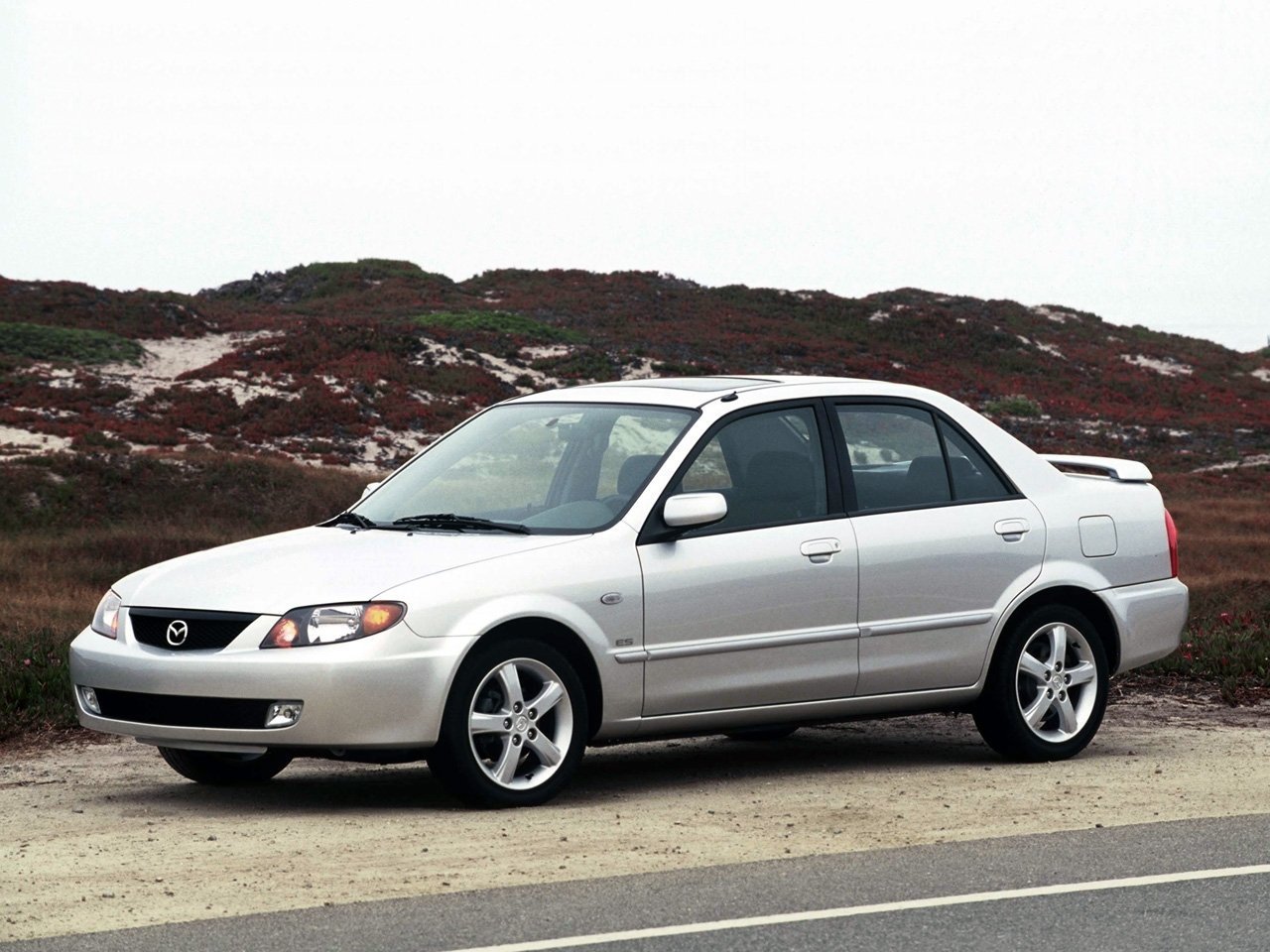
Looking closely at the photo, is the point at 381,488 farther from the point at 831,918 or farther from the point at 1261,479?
the point at 1261,479

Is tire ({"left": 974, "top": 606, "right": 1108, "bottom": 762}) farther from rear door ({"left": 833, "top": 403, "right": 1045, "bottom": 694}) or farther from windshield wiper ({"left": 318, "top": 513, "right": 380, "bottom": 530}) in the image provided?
windshield wiper ({"left": 318, "top": 513, "right": 380, "bottom": 530})

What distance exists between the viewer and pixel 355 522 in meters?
8.41

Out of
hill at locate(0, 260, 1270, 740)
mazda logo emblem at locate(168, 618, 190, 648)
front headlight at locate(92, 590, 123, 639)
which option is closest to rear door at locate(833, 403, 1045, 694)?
mazda logo emblem at locate(168, 618, 190, 648)

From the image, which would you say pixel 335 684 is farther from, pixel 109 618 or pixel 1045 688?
pixel 1045 688

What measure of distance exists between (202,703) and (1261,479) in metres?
42.7

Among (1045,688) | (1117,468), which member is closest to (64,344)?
(1117,468)

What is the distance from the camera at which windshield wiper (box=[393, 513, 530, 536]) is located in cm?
785

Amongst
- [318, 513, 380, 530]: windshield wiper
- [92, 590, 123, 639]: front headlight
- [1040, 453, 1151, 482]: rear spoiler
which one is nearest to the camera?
[92, 590, 123, 639]: front headlight

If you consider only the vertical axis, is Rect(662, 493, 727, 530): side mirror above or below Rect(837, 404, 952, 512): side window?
below

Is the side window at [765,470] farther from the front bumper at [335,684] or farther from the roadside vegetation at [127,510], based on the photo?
the roadside vegetation at [127,510]

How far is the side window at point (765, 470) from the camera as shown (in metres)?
8.10

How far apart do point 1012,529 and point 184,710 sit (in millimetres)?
3925

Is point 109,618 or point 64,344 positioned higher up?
point 64,344

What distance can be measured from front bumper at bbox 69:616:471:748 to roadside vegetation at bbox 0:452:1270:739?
12.2 ft
